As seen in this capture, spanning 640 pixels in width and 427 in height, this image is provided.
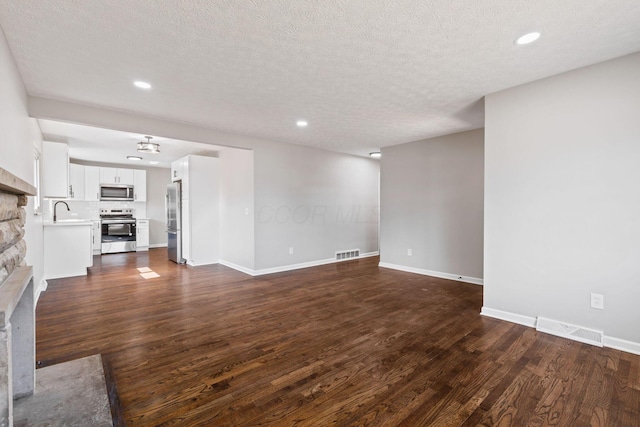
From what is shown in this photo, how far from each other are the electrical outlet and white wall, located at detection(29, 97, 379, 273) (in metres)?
4.40

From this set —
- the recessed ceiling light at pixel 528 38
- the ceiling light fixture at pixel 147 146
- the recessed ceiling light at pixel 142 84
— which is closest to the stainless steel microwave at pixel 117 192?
the ceiling light fixture at pixel 147 146

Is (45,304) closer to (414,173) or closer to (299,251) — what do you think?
(299,251)

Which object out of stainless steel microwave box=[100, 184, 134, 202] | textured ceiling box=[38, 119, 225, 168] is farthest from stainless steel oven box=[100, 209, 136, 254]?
textured ceiling box=[38, 119, 225, 168]

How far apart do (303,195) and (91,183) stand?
587 centimetres

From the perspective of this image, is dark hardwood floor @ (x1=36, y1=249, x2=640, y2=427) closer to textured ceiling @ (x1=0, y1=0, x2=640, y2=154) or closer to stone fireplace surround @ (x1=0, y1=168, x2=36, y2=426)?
stone fireplace surround @ (x1=0, y1=168, x2=36, y2=426)

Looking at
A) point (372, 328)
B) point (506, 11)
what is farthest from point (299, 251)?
point (506, 11)

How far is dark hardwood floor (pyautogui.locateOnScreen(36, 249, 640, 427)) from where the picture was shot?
1762 millimetres

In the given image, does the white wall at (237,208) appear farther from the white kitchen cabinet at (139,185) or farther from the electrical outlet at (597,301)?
the electrical outlet at (597,301)

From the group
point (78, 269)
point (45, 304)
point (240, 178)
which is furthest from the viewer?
point (240, 178)

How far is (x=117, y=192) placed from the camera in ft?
26.6

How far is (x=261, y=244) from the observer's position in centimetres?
544

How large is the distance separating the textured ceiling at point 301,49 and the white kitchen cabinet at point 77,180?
207 inches

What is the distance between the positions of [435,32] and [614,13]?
111cm

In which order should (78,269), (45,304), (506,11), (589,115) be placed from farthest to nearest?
(78,269) → (45,304) → (589,115) → (506,11)
